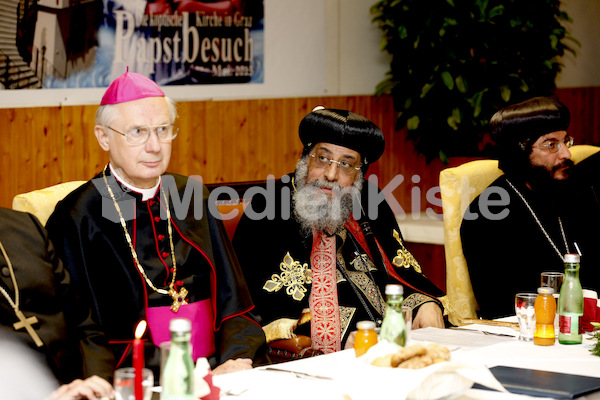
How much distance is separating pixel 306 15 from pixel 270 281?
2.88m

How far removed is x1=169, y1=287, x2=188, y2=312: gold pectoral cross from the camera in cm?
319

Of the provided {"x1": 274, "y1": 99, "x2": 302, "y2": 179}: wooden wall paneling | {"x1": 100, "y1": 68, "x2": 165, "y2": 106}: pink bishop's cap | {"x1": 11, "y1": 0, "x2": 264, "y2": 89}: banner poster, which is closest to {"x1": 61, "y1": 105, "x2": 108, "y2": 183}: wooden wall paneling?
{"x1": 11, "y1": 0, "x2": 264, "y2": 89}: banner poster

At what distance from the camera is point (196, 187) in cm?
350

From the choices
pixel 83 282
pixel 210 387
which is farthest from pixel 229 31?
pixel 210 387

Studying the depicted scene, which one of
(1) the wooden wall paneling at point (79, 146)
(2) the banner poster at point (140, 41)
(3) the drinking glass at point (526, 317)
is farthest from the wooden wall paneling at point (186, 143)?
(3) the drinking glass at point (526, 317)

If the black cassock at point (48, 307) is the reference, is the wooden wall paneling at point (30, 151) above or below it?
above

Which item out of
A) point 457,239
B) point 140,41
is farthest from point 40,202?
point 140,41

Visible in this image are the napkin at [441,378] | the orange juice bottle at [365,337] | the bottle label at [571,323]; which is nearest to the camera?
the napkin at [441,378]

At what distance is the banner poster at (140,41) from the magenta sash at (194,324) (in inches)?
75.3

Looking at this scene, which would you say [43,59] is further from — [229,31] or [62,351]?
[62,351]

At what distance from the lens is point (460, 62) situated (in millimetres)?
6098

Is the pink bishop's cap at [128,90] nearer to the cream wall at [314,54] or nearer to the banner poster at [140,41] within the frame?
the banner poster at [140,41]

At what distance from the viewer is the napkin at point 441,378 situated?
2088 millimetres

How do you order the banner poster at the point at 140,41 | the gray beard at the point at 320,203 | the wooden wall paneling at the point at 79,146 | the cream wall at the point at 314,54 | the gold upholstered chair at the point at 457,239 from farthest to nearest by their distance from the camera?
the cream wall at the point at 314,54
the wooden wall paneling at the point at 79,146
the banner poster at the point at 140,41
the gold upholstered chair at the point at 457,239
the gray beard at the point at 320,203
